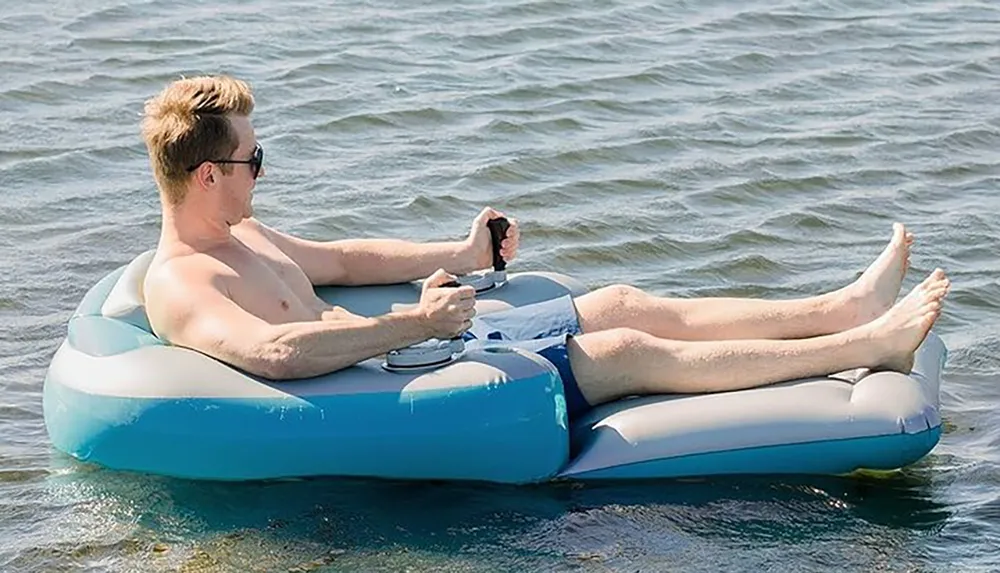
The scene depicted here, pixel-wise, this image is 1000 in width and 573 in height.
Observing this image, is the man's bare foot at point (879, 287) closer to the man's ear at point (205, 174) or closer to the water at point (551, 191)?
the water at point (551, 191)

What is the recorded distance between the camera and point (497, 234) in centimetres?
618

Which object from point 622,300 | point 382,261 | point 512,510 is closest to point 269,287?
point 382,261

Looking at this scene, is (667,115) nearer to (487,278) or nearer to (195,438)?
(487,278)

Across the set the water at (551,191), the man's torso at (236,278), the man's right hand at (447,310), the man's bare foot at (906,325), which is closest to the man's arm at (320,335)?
the man's right hand at (447,310)

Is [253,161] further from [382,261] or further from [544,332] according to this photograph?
[544,332]

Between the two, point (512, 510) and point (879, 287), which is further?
point (879, 287)

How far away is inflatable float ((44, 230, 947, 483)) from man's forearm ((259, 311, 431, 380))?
0.05 m

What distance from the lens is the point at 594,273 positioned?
7438 mm

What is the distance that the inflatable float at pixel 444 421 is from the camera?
5109mm

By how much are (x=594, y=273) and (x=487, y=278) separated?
136cm

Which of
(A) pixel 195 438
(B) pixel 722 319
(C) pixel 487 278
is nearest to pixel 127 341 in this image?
(A) pixel 195 438

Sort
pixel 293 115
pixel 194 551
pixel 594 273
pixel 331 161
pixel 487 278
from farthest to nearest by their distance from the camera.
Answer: pixel 293 115 < pixel 331 161 < pixel 594 273 < pixel 487 278 < pixel 194 551

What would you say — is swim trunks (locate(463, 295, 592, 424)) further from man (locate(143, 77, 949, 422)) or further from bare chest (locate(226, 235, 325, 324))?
bare chest (locate(226, 235, 325, 324))

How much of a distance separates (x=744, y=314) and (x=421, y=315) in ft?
3.71
